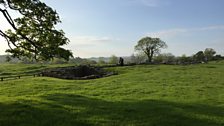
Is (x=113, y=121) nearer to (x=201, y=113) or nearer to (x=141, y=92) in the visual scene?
(x=201, y=113)

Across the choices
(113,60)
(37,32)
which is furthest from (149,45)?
(37,32)

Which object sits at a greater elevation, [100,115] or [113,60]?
[113,60]

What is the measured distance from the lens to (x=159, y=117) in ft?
59.8

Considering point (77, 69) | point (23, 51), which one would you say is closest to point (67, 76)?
point (77, 69)

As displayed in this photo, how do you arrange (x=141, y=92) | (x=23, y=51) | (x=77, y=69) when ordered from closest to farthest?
1. (x=23, y=51)
2. (x=141, y=92)
3. (x=77, y=69)

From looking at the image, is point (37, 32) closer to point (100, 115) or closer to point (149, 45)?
point (100, 115)

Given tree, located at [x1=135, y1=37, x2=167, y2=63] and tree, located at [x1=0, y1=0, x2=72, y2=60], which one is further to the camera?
tree, located at [x1=135, y1=37, x2=167, y2=63]

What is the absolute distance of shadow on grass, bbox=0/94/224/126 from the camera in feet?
54.7

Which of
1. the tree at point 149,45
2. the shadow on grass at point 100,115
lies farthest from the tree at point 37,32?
the tree at point 149,45

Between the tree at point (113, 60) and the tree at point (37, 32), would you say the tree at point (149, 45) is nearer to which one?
the tree at point (113, 60)

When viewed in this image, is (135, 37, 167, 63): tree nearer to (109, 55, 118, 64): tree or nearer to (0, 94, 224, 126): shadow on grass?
(109, 55, 118, 64): tree

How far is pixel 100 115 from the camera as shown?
60.3 ft

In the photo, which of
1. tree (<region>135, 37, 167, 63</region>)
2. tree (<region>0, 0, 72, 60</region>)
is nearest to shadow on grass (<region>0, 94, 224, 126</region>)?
tree (<region>0, 0, 72, 60</region>)

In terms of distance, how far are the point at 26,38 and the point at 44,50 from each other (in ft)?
7.85
